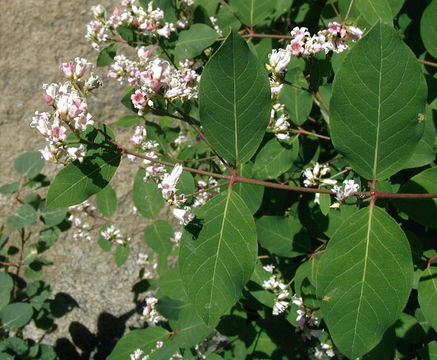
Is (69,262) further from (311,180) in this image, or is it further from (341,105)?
(341,105)

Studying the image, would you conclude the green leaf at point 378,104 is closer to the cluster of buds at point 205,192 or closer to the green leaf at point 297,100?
the green leaf at point 297,100

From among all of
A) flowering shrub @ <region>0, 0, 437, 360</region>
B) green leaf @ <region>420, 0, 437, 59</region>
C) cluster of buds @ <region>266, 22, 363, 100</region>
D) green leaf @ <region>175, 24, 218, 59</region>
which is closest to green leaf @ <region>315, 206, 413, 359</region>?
flowering shrub @ <region>0, 0, 437, 360</region>

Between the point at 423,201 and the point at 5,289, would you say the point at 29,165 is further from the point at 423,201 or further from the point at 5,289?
the point at 423,201

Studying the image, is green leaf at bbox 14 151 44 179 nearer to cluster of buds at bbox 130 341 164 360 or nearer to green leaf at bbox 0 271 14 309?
green leaf at bbox 0 271 14 309

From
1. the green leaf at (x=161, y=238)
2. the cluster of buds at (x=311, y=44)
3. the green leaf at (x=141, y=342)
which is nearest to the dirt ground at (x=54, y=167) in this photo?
the green leaf at (x=161, y=238)

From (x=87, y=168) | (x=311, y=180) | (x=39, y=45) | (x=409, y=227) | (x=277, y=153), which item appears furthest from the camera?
(x=39, y=45)

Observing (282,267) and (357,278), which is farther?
(282,267)

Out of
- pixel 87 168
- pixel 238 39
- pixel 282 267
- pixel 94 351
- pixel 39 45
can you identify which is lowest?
pixel 94 351

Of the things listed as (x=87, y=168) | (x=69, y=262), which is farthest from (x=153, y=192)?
(x=69, y=262)

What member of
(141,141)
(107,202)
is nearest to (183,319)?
(107,202)

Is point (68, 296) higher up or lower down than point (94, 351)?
higher up
